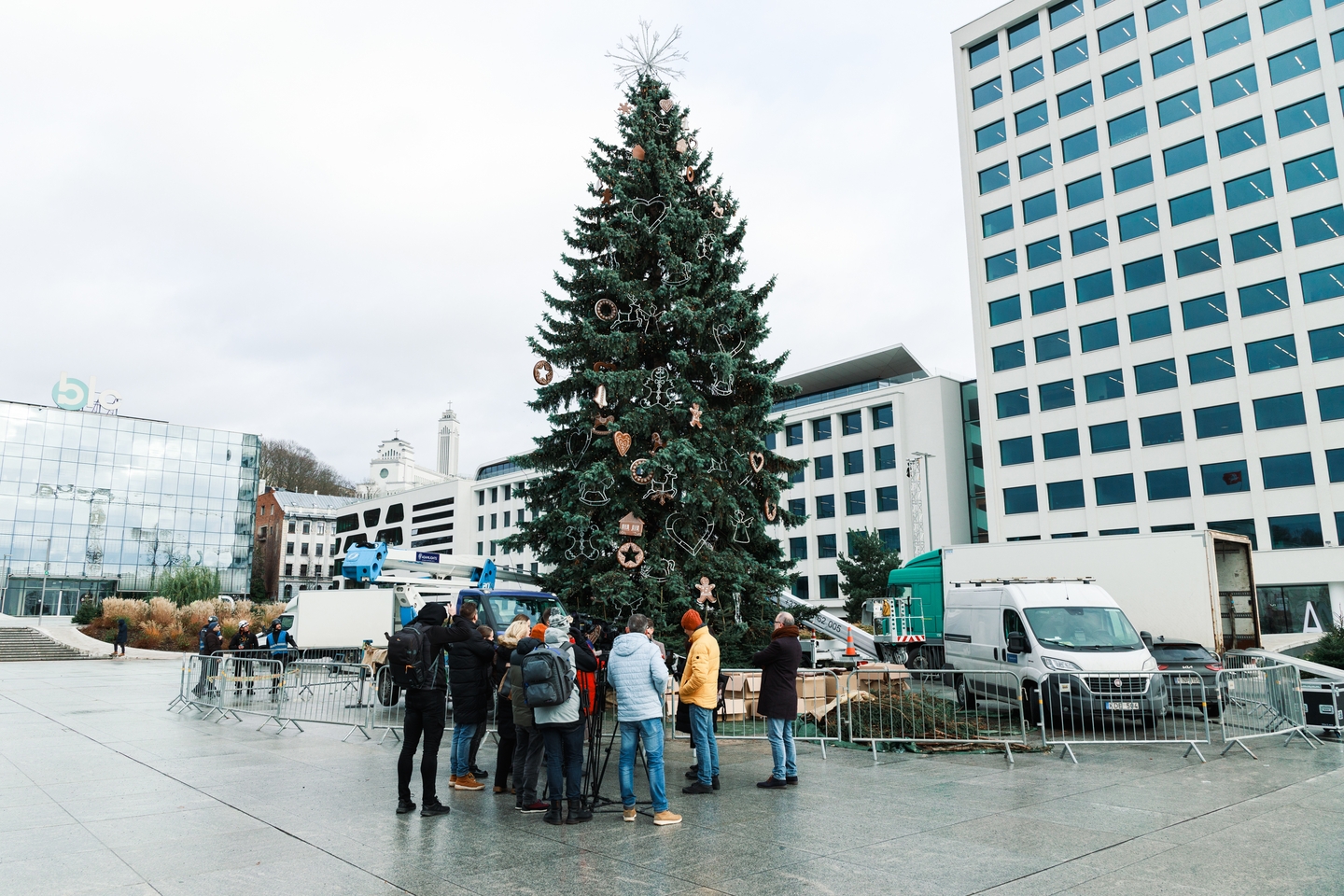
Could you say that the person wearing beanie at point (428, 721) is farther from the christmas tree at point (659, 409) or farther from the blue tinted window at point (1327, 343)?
the blue tinted window at point (1327, 343)

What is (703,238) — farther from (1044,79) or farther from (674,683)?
(1044,79)

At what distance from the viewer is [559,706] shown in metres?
7.38

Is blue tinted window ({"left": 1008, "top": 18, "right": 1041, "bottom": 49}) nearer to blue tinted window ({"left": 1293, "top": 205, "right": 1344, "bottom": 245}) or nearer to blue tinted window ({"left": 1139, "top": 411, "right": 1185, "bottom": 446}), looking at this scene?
blue tinted window ({"left": 1293, "top": 205, "right": 1344, "bottom": 245})

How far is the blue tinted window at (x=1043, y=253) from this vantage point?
45500mm

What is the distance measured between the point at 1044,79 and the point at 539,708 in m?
50.1

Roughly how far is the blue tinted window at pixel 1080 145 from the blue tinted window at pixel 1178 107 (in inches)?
123

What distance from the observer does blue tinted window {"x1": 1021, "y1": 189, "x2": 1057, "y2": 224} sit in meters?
46.0

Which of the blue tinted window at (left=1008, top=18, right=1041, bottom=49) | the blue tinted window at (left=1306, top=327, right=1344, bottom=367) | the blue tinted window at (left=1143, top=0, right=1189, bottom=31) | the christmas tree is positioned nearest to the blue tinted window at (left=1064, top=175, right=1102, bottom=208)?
the blue tinted window at (left=1143, top=0, right=1189, bottom=31)

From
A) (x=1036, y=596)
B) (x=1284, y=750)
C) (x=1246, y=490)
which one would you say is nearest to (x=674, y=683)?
(x=1036, y=596)

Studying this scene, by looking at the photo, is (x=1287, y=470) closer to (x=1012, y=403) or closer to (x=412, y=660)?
(x=1012, y=403)

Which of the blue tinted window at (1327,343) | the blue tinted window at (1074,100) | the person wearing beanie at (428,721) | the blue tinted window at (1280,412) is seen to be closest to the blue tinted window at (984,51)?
the blue tinted window at (1074,100)

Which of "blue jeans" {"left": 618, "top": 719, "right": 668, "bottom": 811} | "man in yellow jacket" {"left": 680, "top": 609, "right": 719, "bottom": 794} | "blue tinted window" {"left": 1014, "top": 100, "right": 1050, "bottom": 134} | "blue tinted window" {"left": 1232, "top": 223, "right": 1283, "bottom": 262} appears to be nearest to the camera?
"blue jeans" {"left": 618, "top": 719, "right": 668, "bottom": 811}

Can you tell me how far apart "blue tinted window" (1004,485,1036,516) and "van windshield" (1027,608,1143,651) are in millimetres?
32236

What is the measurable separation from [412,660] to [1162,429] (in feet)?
138
